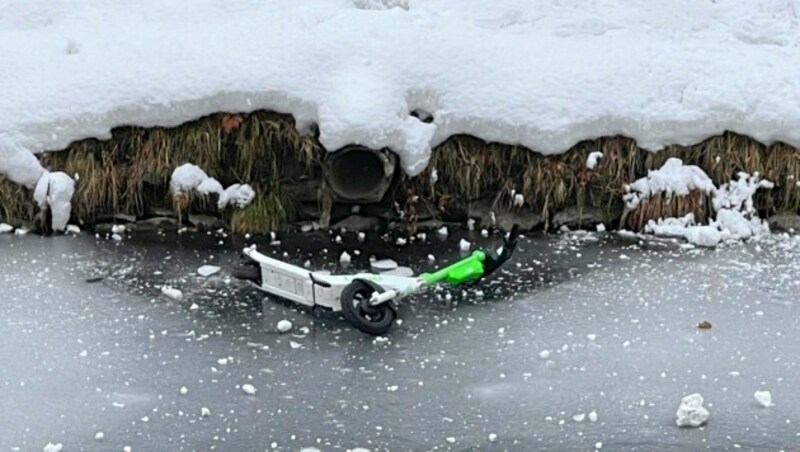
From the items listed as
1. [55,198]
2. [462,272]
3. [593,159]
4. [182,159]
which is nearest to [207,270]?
[182,159]

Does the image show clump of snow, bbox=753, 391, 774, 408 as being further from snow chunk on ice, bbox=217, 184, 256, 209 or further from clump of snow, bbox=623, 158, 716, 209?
snow chunk on ice, bbox=217, 184, 256, 209

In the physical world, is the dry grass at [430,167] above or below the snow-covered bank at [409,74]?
below

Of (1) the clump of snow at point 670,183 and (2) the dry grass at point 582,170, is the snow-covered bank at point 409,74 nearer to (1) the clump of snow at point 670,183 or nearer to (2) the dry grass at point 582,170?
(2) the dry grass at point 582,170

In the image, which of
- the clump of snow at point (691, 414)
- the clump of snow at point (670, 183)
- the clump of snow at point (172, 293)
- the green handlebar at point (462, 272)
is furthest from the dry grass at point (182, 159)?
the clump of snow at point (691, 414)

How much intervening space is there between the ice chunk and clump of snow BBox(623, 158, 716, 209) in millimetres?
3178

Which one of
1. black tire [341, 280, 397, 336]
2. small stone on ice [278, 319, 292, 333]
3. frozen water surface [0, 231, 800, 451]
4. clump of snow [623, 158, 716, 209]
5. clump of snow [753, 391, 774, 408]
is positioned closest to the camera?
frozen water surface [0, 231, 800, 451]

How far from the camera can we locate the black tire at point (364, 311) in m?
6.10

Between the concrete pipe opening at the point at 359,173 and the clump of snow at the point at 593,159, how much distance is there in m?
1.51

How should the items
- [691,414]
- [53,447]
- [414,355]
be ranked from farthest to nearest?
[414,355]
[691,414]
[53,447]

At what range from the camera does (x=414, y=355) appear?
5.87m

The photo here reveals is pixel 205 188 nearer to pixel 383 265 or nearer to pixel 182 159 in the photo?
pixel 182 159

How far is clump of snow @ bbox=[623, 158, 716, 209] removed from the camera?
8.19m

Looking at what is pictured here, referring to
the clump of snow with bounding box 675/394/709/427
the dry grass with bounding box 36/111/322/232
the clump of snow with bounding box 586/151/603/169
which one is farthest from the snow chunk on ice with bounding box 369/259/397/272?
the clump of snow with bounding box 675/394/709/427

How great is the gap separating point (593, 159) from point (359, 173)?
1.83 metres
